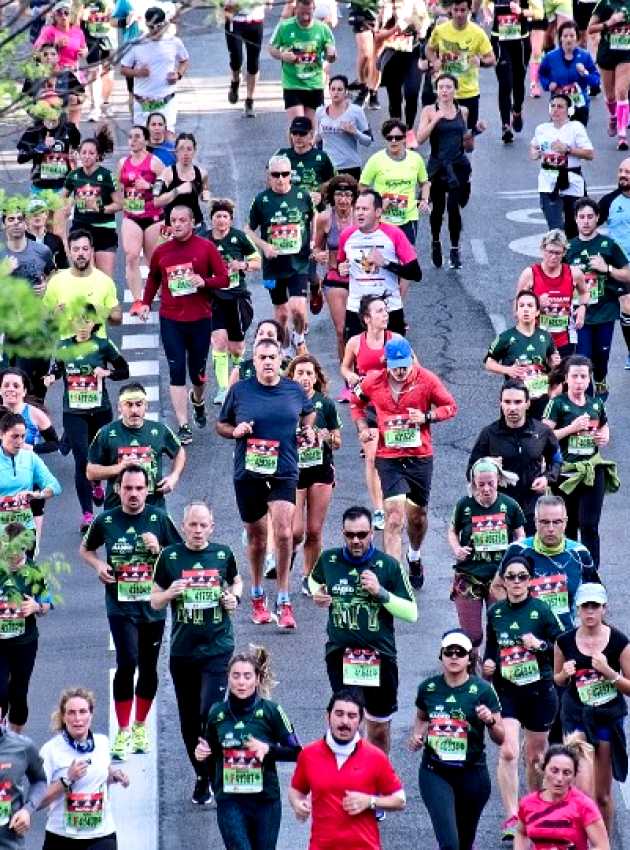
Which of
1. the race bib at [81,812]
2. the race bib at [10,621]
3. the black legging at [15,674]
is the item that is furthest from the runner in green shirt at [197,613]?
the race bib at [81,812]

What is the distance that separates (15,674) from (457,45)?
12.6 metres

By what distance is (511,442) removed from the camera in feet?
58.2

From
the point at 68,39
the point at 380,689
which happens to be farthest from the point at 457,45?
the point at 380,689

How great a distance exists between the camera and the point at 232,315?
866 inches

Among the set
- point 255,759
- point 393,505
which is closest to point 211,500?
point 393,505

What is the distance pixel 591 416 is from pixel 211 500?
3.51 m

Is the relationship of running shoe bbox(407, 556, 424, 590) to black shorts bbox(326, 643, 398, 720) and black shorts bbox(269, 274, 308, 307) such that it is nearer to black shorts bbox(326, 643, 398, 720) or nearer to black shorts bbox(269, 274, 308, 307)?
black shorts bbox(326, 643, 398, 720)

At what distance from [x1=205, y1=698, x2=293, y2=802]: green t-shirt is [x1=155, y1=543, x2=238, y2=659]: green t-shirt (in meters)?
1.21

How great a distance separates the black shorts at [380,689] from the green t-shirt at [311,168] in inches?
346

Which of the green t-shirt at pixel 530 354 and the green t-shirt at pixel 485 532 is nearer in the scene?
the green t-shirt at pixel 485 532

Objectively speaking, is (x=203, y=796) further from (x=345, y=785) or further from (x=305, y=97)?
(x=305, y=97)

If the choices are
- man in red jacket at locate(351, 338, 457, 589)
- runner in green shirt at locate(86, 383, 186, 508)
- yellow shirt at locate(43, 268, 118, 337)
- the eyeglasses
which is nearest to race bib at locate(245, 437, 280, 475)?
runner in green shirt at locate(86, 383, 186, 508)

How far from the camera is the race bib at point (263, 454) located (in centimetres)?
1777

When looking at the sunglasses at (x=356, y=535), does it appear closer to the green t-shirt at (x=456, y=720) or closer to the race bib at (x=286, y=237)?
the green t-shirt at (x=456, y=720)
